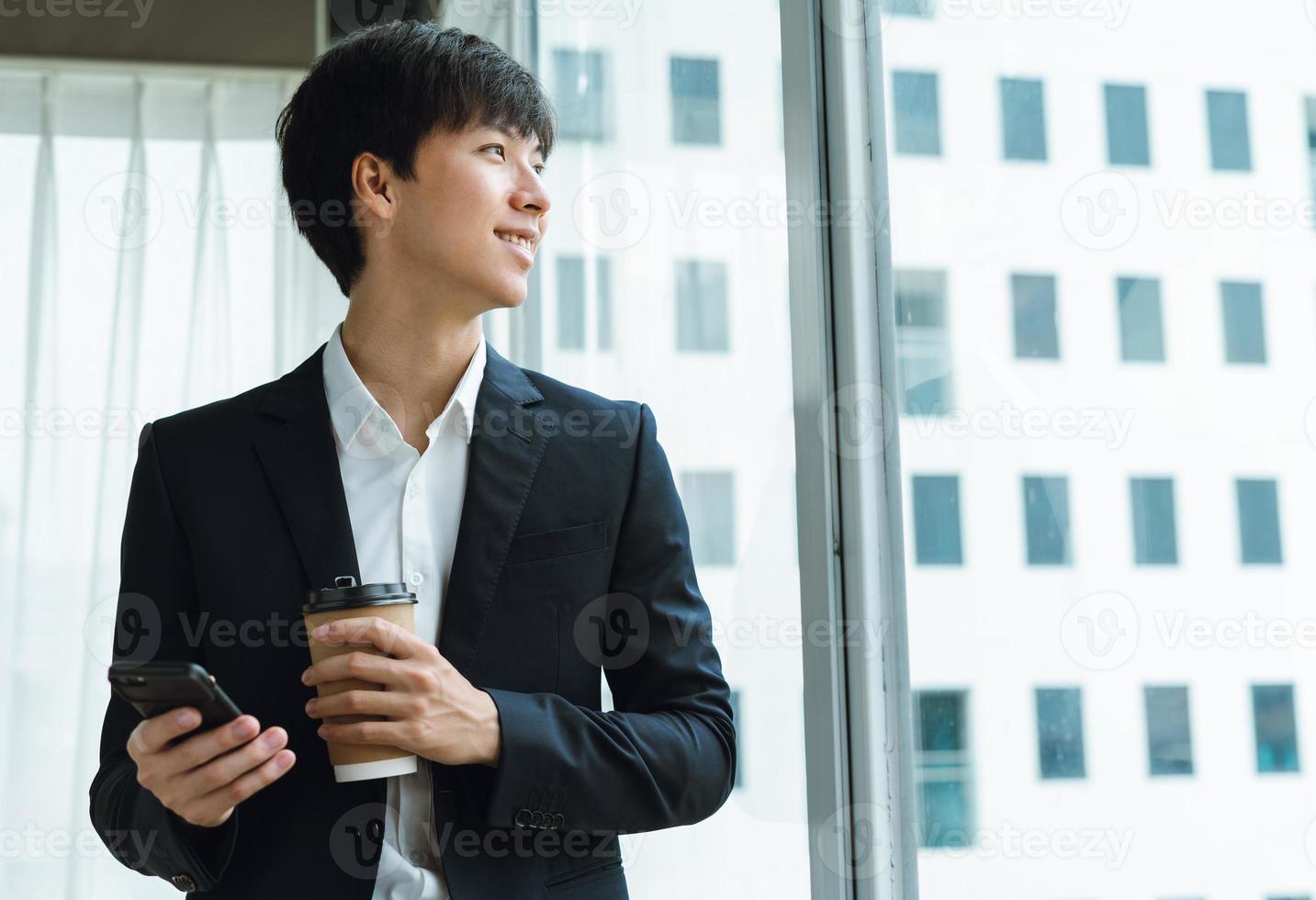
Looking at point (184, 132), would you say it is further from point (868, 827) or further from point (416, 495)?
point (868, 827)

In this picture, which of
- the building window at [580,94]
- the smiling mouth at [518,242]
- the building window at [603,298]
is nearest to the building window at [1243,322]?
the smiling mouth at [518,242]

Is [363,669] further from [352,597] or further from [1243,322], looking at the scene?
[1243,322]

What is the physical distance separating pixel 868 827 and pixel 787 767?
Answer: 0.76ft

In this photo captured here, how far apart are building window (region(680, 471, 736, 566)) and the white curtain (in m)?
2.11

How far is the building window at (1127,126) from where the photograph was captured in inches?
34.5

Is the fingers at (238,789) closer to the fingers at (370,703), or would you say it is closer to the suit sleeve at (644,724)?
the fingers at (370,703)

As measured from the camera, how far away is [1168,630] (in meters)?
0.84

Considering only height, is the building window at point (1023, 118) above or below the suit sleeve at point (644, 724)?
above

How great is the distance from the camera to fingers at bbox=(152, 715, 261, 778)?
0.95 meters

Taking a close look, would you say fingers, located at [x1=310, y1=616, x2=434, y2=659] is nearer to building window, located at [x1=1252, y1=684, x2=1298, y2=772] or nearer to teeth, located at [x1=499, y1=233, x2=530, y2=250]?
teeth, located at [x1=499, y1=233, x2=530, y2=250]

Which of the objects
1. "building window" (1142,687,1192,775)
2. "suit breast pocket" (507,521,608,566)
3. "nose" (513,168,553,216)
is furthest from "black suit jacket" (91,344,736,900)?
"building window" (1142,687,1192,775)

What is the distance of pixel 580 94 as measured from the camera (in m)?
2.40

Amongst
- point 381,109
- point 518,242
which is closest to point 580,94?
point 381,109

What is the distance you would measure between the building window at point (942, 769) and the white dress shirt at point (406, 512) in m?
0.48
